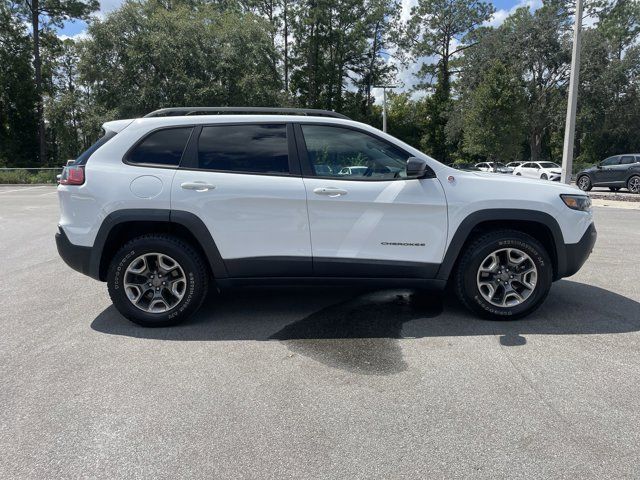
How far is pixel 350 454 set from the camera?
99.8 inches

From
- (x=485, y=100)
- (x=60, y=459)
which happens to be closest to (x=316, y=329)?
(x=60, y=459)

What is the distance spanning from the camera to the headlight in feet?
14.3

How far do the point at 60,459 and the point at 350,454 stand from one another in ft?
4.89

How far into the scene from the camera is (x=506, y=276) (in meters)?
4.38

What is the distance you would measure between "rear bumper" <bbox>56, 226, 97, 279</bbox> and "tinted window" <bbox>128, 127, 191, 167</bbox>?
89 centimetres

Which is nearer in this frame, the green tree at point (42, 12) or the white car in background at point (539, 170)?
the white car in background at point (539, 170)

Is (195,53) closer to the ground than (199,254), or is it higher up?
higher up

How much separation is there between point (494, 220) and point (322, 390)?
2.25 meters

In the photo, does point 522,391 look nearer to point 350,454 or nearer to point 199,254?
point 350,454

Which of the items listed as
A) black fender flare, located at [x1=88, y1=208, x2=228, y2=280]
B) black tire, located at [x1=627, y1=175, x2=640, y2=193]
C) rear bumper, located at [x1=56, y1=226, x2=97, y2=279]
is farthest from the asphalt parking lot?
black tire, located at [x1=627, y1=175, x2=640, y2=193]

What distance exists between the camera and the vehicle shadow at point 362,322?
390cm

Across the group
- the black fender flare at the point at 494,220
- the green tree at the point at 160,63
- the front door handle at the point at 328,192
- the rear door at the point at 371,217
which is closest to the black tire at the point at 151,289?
the rear door at the point at 371,217

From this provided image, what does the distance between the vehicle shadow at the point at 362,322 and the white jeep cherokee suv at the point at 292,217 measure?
9.3 inches

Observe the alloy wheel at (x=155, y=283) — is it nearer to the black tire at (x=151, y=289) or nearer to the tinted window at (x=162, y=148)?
the black tire at (x=151, y=289)
